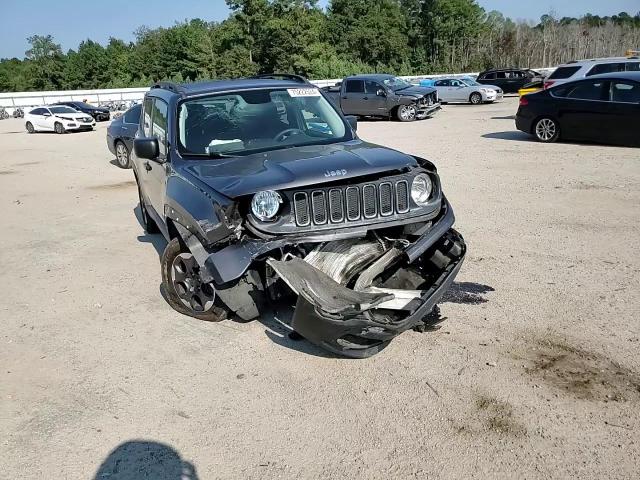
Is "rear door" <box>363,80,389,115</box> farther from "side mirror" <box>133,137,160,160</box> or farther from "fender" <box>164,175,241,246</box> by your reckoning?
"fender" <box>164,175,241,246</box>

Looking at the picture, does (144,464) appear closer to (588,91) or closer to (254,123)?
(254,123)

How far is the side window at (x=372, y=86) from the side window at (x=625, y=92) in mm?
11345

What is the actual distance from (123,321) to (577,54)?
211 feet

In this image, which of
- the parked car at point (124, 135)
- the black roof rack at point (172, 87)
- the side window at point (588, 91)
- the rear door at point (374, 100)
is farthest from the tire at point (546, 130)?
the black roof rack at point (172, 87)

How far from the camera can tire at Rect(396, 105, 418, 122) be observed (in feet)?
71.2

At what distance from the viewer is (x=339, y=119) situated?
18.2ft

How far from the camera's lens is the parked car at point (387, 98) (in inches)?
856

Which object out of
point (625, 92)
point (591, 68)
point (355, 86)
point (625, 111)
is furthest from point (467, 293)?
point (355, 86)

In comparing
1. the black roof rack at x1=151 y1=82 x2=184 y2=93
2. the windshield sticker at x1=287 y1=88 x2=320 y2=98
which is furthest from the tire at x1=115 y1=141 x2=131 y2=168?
the windshield sticker at x1=287 y1=88 x2=320 y2=98

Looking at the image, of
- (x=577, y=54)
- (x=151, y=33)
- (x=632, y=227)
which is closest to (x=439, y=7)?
(x=577, y=54)

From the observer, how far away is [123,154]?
1377 cm

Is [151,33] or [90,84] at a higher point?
[151,33]

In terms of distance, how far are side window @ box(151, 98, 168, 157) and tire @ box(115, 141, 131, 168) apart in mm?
8020

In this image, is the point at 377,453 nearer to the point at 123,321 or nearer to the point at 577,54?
the point at 123,321
